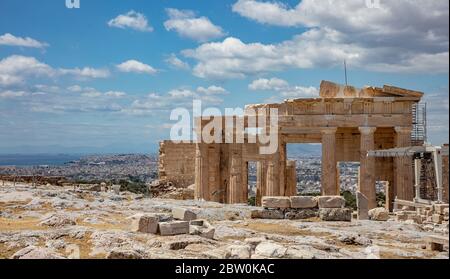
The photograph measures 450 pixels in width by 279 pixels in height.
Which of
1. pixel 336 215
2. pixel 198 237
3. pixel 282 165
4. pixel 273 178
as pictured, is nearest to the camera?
pixel 198 237

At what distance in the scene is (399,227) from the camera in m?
18.7

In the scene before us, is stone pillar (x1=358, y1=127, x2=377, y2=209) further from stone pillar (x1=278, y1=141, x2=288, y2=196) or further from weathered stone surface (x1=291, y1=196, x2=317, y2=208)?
weathered stone surface (x1=291, y1=196, x2=317, y2=208)

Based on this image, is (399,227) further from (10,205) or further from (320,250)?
(10,205)

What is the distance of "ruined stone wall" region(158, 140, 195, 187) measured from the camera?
139 feet

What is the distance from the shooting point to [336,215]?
66.7ft

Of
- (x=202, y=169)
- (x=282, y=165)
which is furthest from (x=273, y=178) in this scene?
(x=202, y=169)

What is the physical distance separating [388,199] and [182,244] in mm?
Result: 21274

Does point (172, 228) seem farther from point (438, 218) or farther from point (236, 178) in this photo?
point (236, 178)

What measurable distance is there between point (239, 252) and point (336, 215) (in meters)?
8.90

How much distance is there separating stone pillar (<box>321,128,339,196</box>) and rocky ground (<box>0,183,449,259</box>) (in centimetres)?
903

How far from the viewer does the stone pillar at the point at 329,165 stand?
3019 centimetres

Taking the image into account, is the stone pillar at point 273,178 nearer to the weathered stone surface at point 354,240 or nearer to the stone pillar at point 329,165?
the stone pillar at point 329,165

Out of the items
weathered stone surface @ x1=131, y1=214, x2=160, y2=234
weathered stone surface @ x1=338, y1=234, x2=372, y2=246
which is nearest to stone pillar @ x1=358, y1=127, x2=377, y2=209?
weathered stone surface @ x1=338, y1=234, x2=372, y2=246

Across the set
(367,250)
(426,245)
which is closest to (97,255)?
(367,250)
